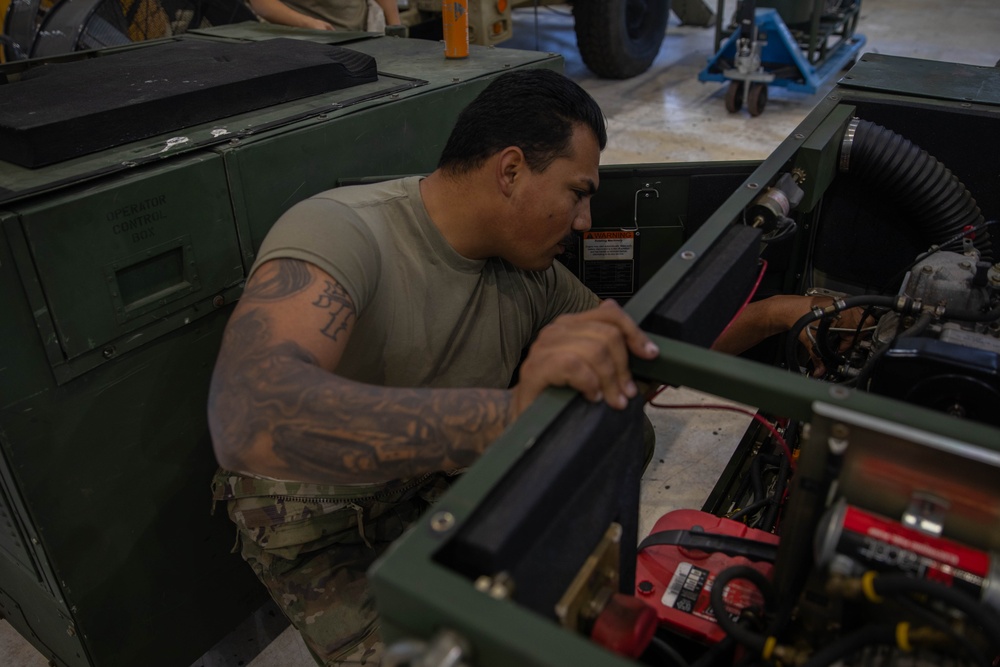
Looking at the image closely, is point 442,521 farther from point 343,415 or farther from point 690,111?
point 690,111

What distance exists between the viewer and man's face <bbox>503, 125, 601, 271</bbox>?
59.1 inches

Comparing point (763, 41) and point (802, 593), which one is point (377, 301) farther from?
point (763, 41)

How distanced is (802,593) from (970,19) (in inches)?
313

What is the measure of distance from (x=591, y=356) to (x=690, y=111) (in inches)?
183

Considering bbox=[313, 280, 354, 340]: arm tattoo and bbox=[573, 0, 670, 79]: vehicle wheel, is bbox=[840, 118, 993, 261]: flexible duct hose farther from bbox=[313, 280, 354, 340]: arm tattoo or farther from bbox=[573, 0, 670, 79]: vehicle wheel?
bbox=[573, 0, 670, 79]: vehicle wheel

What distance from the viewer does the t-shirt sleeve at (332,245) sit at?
4.25ft

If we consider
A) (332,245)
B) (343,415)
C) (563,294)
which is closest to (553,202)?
(563,294)

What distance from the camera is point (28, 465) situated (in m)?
1.31

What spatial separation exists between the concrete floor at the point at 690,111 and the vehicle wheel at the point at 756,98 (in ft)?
0.19

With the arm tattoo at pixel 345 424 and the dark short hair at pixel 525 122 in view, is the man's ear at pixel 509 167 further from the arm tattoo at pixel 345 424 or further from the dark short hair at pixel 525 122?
the arm tattoo at pixel 345 424

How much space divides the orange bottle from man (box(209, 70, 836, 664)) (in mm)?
687

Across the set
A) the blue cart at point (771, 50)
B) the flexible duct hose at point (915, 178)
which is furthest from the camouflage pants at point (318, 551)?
the blue cart at point (771, 50)

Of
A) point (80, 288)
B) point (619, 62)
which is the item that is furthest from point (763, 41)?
point (80, 288)

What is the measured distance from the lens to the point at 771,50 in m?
4.89
